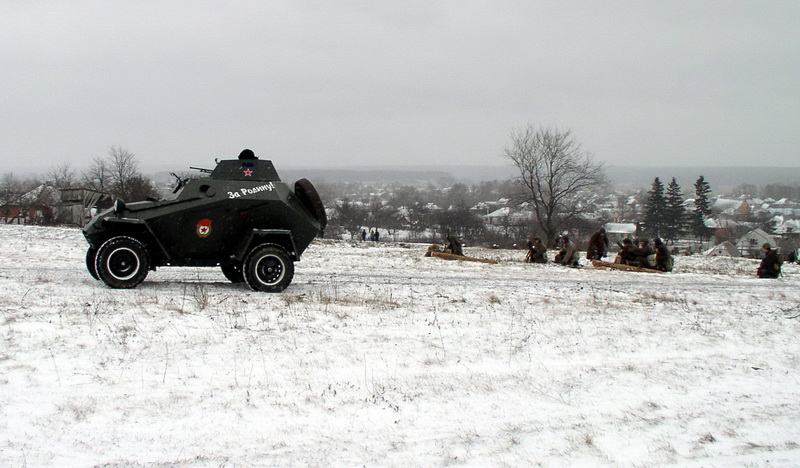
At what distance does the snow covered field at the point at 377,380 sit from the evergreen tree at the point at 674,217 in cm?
8640

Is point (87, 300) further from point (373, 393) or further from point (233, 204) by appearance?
point (373, 393)

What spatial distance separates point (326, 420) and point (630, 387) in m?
4.29

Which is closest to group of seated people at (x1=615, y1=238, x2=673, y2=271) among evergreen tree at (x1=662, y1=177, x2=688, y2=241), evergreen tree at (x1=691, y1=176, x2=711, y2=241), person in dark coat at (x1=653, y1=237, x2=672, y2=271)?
person in dark coat at (x1=653, y1=237, x2=672, y2=271)

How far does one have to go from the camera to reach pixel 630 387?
345 inches

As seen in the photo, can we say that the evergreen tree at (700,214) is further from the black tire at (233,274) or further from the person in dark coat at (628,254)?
the black tire at (233,274)

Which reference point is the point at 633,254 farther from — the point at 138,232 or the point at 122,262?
the point at 122,262

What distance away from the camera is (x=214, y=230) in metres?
12.6

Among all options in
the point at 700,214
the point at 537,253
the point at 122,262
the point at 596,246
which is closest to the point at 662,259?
the point at 596,246

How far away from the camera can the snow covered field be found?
21.4 ft

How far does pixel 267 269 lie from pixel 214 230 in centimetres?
127

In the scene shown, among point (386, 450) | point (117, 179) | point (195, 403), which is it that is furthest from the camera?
point (117, 179)

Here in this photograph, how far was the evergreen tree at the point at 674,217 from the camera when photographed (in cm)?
9338

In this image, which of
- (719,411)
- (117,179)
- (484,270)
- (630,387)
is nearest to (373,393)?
(630,387)

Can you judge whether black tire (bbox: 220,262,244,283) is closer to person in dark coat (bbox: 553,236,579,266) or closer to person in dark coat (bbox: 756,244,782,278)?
person in dark coat (bbox: 553,236,579,266)
